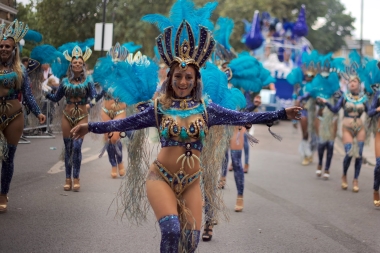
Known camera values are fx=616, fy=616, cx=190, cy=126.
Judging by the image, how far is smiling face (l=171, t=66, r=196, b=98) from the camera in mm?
4988

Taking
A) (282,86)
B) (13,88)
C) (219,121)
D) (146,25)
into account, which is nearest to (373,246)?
(219,121)

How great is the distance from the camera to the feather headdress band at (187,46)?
516cm

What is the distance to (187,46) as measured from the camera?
517cm

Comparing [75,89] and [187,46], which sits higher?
[187,46]

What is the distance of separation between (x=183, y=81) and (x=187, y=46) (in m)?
0.36

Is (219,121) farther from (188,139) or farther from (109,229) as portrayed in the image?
(109,229)

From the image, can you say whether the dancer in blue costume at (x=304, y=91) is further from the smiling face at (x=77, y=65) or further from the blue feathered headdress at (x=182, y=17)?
the blue feathered headdress at (x=182, y=17)

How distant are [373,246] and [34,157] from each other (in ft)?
24.5

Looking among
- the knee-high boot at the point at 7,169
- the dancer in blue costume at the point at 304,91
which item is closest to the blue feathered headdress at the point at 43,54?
the knee-high boot at the point at 7,169

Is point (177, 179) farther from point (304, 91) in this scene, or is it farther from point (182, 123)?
point (304, 91)

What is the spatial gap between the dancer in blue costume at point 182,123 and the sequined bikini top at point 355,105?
5928mm

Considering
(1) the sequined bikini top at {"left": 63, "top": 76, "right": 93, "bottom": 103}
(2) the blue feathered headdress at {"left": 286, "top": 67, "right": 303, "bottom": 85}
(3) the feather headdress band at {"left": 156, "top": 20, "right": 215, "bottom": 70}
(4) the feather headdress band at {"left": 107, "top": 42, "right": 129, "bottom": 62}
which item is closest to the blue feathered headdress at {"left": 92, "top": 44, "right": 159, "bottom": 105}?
(3) the feather headdress band at {"left": 156, "top": 20, "right": 215, "bottom": 70}

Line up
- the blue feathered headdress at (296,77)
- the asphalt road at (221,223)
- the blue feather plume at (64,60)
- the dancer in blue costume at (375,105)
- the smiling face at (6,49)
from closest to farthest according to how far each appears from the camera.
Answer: the asphalt road at (221,223) → the smiling face at (6,49) → the dancer in blue costume at (375,105) → the blue feather plume at (64,60) → the blue feathered headdress at (296,77)

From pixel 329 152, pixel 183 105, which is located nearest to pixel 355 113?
pixel 329 152
